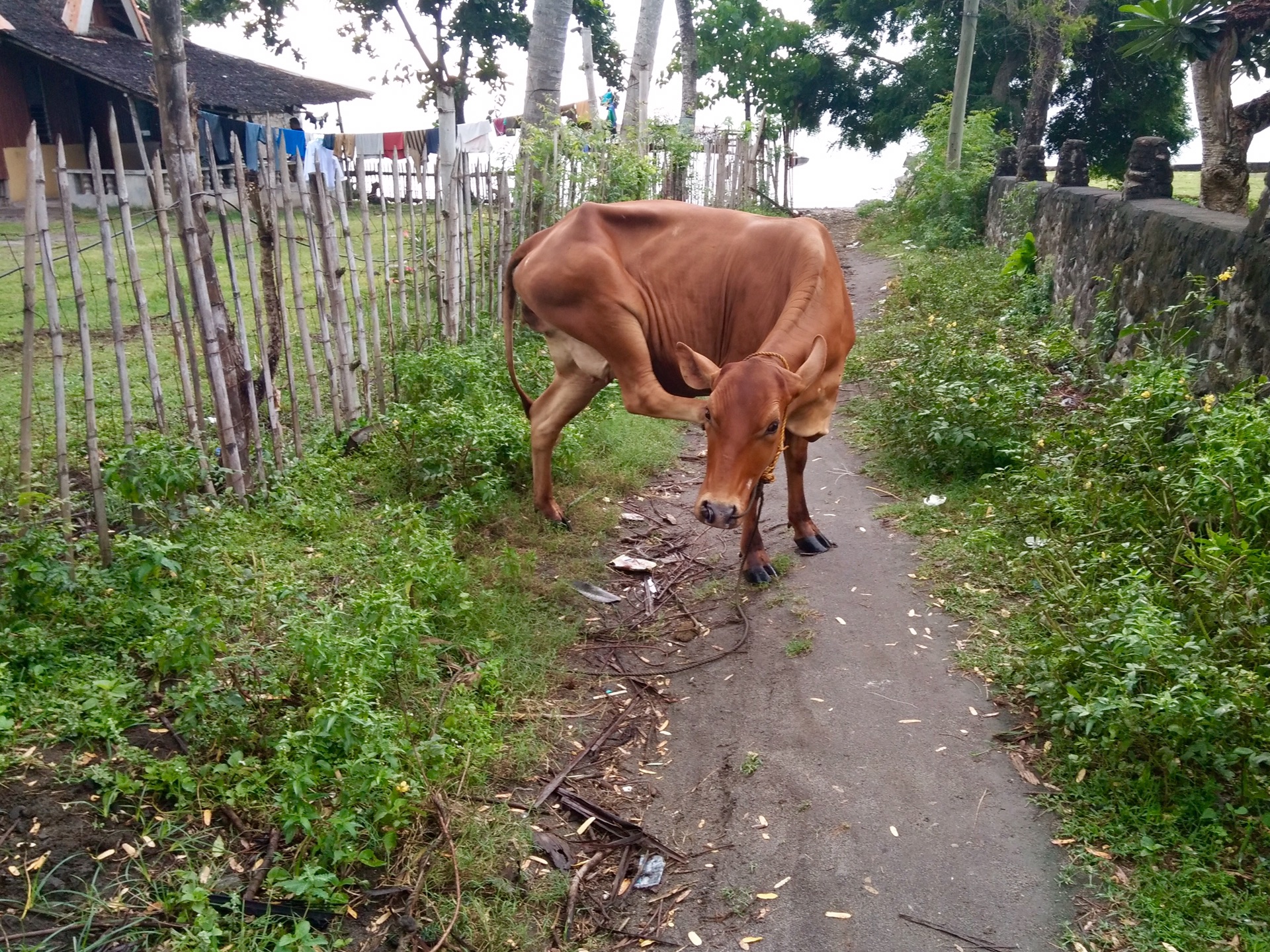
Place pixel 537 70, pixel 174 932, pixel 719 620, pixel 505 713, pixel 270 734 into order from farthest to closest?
pixel 537 70, pixel 719 620, pixel 505 713, pixel 270 734, pixel 174 932

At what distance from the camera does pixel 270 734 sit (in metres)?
3.17

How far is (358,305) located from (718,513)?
327 centimetres

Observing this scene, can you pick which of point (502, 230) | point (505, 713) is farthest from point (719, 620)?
point (502, 230)

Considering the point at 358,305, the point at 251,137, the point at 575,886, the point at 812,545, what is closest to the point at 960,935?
the point at 575,886

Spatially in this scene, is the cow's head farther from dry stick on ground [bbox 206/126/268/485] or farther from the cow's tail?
dry stick on ground [bbox 206/126/268/485]

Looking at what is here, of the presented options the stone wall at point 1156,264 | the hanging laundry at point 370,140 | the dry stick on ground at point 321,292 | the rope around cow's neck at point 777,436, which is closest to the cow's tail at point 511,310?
the dry stick on ground at point 321,292

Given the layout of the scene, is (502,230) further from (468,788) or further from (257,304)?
(468,788)

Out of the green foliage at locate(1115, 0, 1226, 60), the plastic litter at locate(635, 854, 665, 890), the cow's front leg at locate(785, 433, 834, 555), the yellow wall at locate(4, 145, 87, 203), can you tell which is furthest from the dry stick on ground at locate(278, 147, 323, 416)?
the yellow wall at locate(4, 145, 87, 203)

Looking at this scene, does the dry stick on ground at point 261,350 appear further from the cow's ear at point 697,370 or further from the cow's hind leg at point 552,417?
the cow's ear at point 697,370

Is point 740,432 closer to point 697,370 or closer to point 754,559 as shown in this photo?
point 697,370

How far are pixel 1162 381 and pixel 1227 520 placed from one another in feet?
3.78

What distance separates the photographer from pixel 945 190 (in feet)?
48.2

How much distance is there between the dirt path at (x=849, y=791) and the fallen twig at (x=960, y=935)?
1 centimetres

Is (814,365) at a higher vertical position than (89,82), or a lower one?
lower
